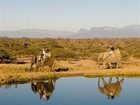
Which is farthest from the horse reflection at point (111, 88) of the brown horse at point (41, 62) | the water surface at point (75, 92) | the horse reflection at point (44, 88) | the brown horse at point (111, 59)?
the brown horse at point (111, 59)

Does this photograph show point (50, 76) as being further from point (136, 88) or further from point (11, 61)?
point (11, 61)

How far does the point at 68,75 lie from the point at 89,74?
1.47 m

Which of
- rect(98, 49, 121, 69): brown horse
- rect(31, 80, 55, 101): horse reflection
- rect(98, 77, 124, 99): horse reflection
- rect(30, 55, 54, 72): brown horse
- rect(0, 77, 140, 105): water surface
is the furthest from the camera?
rect(98, 49, 121, 69): brown horse

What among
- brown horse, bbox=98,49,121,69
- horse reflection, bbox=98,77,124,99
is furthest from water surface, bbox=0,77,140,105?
brown horse, bbox=98,49,121,69

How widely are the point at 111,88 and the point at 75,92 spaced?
2713mm

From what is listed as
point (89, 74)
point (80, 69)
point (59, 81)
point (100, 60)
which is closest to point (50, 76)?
point (59, 81)

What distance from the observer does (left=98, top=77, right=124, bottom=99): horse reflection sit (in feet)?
68.9

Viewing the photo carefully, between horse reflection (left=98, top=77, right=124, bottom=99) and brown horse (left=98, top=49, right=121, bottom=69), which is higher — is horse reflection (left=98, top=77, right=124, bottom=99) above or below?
below

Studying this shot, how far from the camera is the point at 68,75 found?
87.5 feet

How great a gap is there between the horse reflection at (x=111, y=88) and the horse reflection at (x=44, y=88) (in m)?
2.88

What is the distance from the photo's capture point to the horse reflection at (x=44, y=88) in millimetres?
20269

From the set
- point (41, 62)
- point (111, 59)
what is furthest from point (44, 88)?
point (111, 59)

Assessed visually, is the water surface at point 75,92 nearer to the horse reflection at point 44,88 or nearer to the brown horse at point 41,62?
the horse reflection at point 44,88

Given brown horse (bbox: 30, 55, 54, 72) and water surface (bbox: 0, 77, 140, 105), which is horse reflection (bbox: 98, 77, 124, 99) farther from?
brown horse (bbox: 30, 55, 54, 72)
